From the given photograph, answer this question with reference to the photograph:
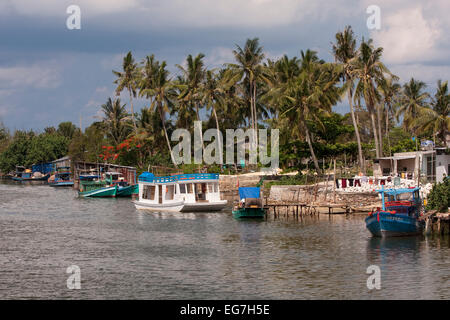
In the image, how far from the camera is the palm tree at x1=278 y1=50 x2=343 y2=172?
61344mm

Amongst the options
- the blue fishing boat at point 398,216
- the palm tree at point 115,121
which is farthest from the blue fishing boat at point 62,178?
the blue fishing boat at point 398,216

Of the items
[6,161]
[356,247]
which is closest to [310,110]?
[356,247]

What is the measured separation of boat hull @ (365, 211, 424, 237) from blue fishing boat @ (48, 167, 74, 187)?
80362 mm

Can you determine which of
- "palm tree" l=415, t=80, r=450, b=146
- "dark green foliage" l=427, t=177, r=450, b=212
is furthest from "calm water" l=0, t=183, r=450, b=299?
"palm tree" l=415, t=80, r=450, b=146

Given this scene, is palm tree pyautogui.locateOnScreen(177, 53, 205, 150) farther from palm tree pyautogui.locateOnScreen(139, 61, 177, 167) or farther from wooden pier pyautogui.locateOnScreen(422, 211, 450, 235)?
wooden pier pyautogui.locateOnScreen(422, 211, 450, 235)

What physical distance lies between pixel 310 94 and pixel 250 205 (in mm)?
18874

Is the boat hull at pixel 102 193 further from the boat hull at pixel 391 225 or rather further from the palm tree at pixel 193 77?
the boat hull at pixel 391 225

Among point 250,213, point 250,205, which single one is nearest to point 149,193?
point 250,205

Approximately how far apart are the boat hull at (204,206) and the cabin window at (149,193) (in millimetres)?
4929

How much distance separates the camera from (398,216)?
120 feet

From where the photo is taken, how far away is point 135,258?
3338cm

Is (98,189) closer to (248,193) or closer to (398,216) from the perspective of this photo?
(248,193)

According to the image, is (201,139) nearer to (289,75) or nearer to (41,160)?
(289,75)

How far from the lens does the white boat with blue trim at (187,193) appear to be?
53.3 meters
